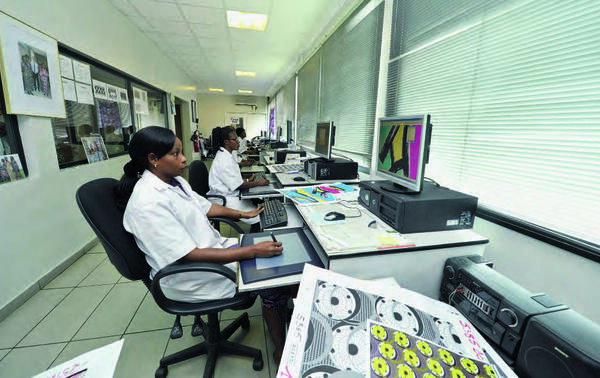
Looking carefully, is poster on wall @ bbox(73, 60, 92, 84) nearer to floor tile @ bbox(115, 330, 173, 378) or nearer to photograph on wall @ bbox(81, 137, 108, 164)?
photograph on wall @ bbox(81, 137, 108, 164)

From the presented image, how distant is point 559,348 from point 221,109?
12402 millimetres

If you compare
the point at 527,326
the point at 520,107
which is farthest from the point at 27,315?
the point at 520,107

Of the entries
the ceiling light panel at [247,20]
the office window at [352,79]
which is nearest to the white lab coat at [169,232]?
the office window at [352,79]

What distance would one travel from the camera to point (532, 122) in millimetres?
1116

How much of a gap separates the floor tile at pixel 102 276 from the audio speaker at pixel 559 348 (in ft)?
8.82

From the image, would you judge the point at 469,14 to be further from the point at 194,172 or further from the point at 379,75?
the point at 194,172

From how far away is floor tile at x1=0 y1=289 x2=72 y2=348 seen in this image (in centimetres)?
157

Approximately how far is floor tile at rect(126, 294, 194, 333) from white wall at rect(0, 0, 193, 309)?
908mm

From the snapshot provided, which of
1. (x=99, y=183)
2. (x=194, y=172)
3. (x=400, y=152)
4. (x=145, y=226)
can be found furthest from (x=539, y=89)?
(x=194, y=172)

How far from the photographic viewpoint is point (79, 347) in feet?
4.95

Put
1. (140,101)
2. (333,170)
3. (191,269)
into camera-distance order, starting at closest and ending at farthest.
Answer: (191,269) → (333,170) → (140,101)

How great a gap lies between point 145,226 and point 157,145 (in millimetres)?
364

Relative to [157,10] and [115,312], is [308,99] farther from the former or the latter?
[115,312]

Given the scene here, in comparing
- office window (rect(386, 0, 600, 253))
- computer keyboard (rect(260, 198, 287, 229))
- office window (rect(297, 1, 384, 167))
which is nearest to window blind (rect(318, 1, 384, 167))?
office window (rect(297, 1, 384, 167))
